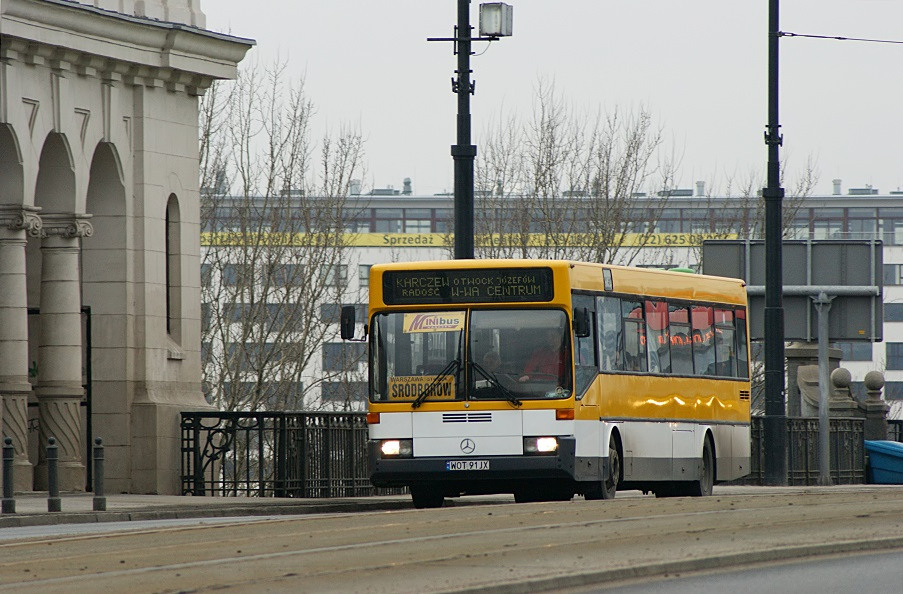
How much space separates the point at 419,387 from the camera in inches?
844

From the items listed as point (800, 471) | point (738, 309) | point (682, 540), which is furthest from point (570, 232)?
point (682, 540)

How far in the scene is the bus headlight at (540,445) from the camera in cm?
2106

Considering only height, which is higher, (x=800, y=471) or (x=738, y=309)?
(x=738, y=309)

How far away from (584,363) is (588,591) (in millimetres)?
10224

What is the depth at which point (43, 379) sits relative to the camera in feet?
84.2

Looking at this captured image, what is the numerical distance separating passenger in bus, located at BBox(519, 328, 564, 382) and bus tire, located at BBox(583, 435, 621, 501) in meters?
1.41

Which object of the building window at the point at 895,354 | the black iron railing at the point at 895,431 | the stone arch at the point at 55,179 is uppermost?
the stone arch at the point at 55,179

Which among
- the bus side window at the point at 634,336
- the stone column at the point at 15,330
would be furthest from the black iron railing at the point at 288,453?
the bus side window at the point at 634,336

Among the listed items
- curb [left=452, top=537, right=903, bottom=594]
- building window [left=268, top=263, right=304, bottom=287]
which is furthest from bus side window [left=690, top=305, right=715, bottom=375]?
building window [left=268, top=263, right=304, bottom=287]

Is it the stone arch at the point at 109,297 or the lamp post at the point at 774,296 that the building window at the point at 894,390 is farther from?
the stone arch at the point at 109,297

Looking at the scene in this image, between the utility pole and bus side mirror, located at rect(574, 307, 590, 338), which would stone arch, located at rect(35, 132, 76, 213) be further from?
bus side mirror, located at rect(574, 307, 590, 338)

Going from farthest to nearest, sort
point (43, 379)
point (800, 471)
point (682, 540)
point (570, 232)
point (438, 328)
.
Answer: point (570, 232)
point (800, 471)
point (43, 379)
point (438, 328)
point (682, 540)

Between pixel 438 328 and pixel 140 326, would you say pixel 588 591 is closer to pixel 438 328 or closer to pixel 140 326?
pixel 438 328

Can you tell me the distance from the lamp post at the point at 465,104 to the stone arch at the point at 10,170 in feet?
17.4
